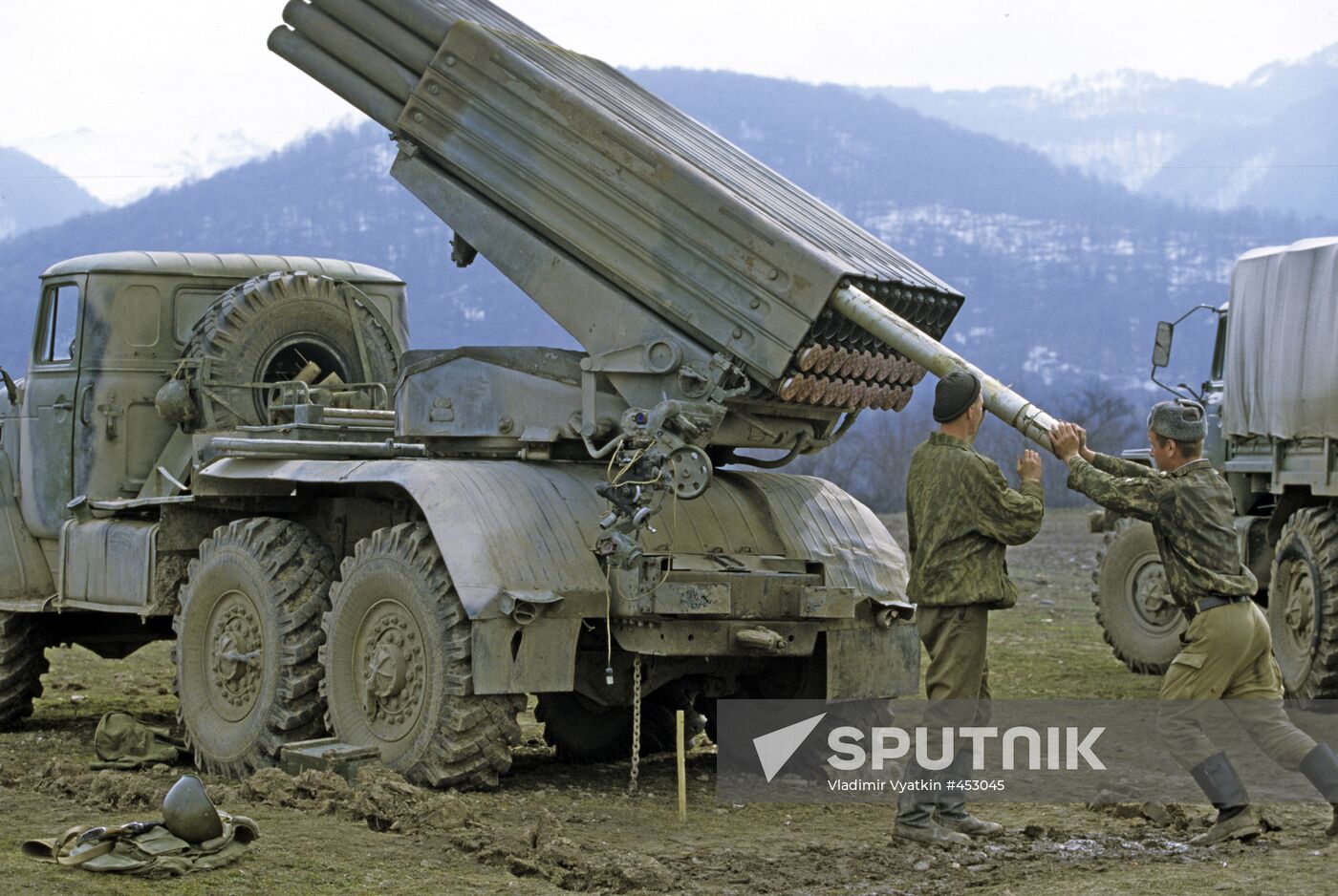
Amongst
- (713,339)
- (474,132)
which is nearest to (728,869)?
(713,339)

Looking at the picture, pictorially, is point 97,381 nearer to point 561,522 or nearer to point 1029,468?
point 561,522

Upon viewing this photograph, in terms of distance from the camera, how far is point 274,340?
11.4 m

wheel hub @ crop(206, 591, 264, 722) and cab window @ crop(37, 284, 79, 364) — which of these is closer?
wheel hub @ crop(206, 591, 264, 722)

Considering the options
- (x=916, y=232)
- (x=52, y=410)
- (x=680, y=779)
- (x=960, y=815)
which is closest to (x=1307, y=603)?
(x=960, y=815)

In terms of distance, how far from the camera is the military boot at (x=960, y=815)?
792cm

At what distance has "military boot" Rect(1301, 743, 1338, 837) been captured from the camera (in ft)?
25.2

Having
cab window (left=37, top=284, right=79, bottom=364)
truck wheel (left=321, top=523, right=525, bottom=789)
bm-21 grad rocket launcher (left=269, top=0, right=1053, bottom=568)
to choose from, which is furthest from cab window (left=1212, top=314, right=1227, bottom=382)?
cab window (left=37, top=284, right=79, bottom=364)

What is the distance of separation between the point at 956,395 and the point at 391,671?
2994 millimetres

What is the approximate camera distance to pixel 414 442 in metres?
10.1

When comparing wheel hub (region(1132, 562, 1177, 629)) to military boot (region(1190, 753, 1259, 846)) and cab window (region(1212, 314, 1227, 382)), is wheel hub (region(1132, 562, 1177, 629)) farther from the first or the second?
military boot (region(1190, 753, 1259, 846))

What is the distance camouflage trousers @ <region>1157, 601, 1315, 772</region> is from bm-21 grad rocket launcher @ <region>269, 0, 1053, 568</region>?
129 cm

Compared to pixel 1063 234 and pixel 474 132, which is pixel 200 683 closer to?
pixel 474 132

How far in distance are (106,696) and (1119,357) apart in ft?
424

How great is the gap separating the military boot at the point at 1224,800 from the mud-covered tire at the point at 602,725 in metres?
3.16
